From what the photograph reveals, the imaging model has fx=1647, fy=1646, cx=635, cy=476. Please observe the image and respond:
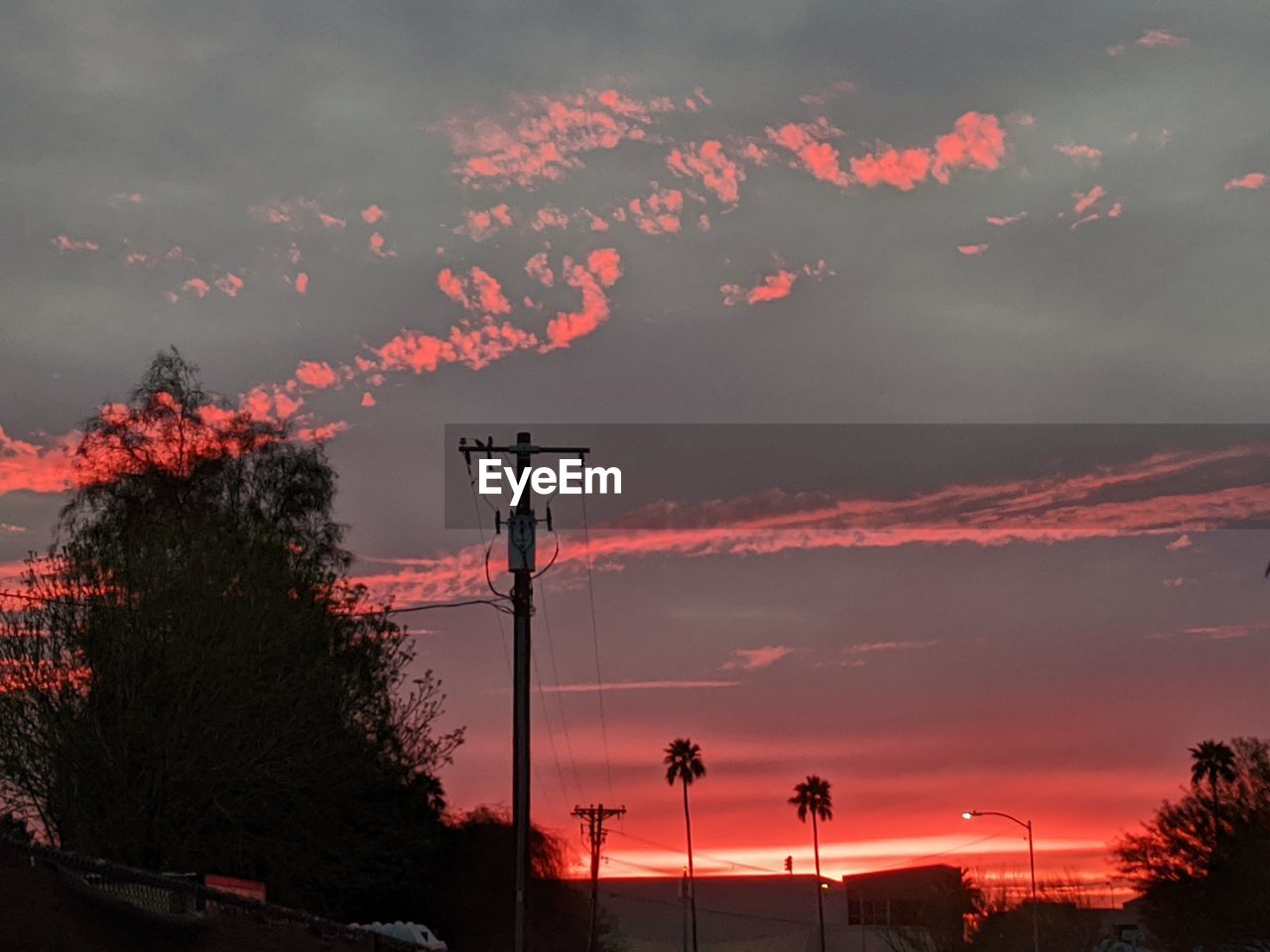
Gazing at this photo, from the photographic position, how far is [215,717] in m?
38.9

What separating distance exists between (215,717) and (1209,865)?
56.3 metres

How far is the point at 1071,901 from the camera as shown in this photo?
396 feet

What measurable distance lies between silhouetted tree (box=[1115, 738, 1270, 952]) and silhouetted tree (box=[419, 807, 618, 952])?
2931cm

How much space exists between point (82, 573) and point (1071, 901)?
317ft

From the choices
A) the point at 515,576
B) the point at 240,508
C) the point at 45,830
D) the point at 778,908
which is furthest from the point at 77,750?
A: the point at 778,908

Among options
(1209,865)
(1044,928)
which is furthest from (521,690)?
(1044,928)

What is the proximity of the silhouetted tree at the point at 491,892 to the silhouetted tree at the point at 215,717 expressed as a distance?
604 centimetres

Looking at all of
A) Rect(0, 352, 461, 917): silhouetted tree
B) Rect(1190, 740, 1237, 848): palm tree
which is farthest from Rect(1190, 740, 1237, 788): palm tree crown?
Rect(0, 352, 461, 917): silhouetted tree

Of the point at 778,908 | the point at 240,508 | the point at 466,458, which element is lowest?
the point at 778,908

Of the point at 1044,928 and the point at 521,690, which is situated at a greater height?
the point at 521,690

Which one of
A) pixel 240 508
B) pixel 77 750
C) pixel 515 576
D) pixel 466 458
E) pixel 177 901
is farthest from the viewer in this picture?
pixel 240 508

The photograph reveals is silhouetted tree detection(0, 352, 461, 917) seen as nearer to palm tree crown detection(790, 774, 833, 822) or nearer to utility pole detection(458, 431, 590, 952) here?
utility pole detection(458, 431, 590, 952)

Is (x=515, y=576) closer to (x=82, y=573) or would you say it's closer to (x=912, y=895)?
(x=82, y=573)

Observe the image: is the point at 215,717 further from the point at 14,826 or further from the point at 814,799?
the point at 814,799
